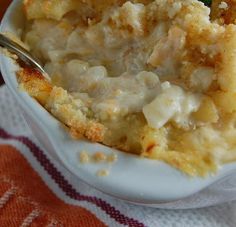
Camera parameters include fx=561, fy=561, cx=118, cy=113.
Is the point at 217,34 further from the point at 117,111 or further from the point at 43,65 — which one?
the point at 43,65

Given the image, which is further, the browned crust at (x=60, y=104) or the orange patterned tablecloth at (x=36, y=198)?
the orange patterned tablecloth at (x=36, y=198)

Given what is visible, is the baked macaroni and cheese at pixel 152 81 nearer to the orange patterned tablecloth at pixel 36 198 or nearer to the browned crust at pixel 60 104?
the browned crust at pixel 60 104

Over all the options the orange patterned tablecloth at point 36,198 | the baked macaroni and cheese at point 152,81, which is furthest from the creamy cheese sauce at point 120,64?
the orange patterned tablecloth at point 36,198

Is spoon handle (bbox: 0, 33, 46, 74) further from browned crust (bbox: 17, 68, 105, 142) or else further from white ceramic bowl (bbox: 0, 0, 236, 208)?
white ceramic bowl (bbox: 0, 0, 236, 208)

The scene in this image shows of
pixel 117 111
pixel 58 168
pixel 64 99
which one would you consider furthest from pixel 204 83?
pixel 58 168

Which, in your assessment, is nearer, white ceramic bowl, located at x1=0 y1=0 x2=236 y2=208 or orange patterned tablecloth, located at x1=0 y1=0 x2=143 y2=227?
white ceramic bowl, located at x1=0 y1=0 x2=236 y2=208

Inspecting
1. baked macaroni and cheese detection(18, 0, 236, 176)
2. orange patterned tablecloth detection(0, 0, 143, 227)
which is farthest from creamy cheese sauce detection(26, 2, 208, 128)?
orange patterned tablecloth detection(0, 0, 143, 227)
